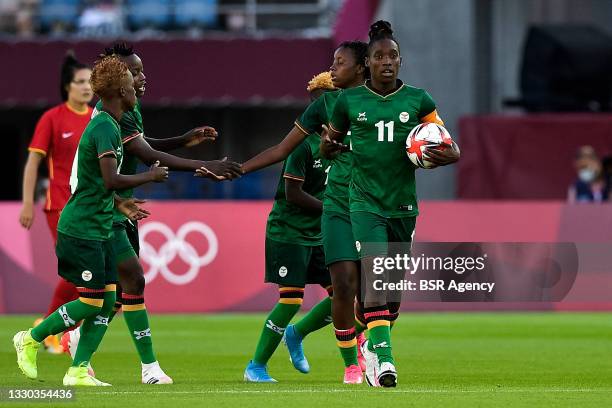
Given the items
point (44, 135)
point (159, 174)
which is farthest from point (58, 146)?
point (159, 174)

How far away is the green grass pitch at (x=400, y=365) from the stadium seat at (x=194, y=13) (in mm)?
11769

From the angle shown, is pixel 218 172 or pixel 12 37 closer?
pixel 218 172

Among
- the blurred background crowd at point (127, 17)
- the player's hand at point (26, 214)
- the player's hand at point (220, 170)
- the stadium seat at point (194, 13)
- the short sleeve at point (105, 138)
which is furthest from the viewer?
the stadium seat at point (194, 13)

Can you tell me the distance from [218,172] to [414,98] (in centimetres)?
144

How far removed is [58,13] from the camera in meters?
30.9

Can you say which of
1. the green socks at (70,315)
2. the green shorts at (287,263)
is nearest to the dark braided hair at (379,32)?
the green shorts at (287,263)

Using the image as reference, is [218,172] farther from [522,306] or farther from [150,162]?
[522,306]

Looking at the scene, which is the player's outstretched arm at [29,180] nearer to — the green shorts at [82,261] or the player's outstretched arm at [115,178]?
the green shorts at [82,261]

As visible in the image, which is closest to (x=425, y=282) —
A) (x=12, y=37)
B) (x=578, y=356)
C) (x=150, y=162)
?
(x=150, y=162)

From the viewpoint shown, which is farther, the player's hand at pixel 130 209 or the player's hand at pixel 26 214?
the player's hand at pixel 26 214

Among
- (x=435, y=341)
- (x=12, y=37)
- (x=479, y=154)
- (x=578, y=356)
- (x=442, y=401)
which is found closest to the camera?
(x=442, y=401)

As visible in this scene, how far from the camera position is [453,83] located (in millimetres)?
25156

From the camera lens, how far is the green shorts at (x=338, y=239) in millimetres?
10250

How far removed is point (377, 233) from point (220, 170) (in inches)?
49.3
